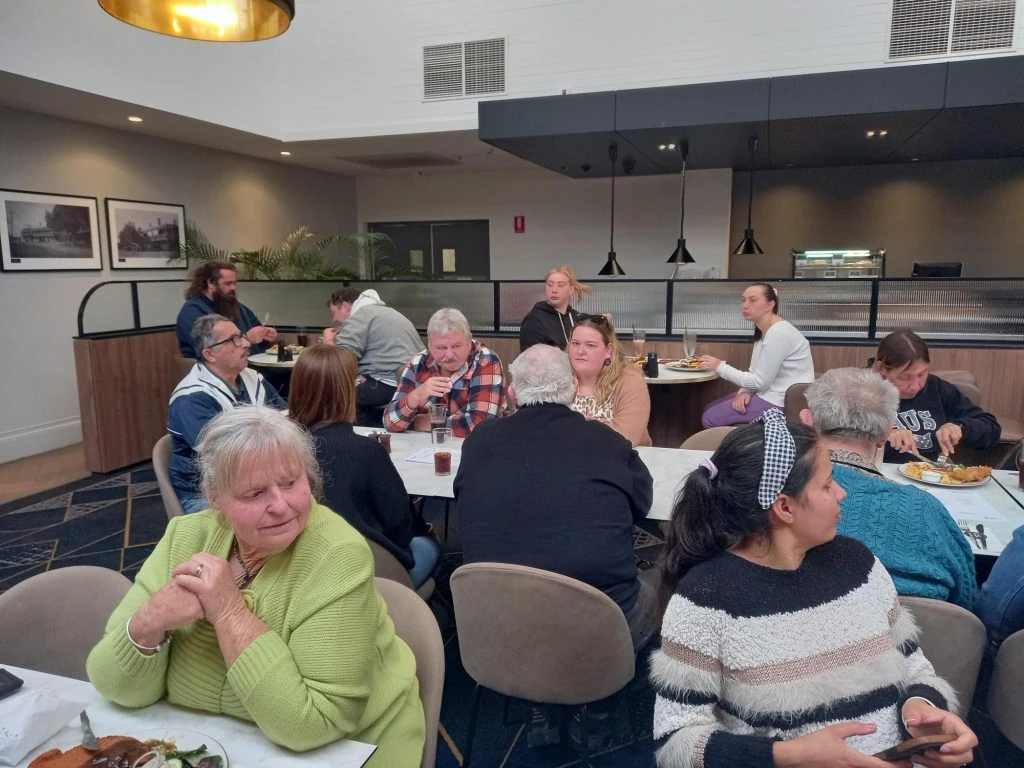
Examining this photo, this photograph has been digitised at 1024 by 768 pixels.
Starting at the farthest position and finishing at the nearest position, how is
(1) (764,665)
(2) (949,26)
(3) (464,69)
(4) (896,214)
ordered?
1. (4) (896,214)
2. (3) (464,69)
3. (2) (949,26)
4. (1) (764,665)

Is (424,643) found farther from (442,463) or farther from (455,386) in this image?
(455,386)

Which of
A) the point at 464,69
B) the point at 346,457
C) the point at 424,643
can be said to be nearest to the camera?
the point at 424,643

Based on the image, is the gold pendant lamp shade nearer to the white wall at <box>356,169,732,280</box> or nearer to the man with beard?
the man with beard

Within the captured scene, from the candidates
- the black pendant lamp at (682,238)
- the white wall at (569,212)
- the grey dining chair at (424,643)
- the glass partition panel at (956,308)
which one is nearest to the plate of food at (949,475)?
the grey dining chair at (424,643)

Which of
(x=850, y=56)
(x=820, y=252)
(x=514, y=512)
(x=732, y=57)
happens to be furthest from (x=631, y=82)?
(x=514, y=512)

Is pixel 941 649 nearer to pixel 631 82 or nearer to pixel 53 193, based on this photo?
pixel 631 82

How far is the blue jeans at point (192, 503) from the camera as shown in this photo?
2.73m

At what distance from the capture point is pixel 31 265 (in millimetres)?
6023

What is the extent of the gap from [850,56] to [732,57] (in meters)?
1.02

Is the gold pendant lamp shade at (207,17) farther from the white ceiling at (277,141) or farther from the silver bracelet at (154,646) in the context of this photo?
the white ceiling at (277,141)

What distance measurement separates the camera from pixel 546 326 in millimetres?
4969

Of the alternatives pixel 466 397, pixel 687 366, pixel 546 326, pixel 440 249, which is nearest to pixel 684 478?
pixel 466 397

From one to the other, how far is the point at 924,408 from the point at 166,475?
3295 mm

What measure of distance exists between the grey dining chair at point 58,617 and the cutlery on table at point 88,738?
0.49 m
